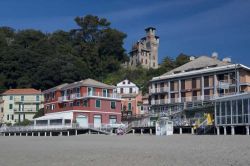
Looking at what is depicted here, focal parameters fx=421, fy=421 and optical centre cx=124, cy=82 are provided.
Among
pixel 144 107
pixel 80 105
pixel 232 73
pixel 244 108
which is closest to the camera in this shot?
pixel 244 108

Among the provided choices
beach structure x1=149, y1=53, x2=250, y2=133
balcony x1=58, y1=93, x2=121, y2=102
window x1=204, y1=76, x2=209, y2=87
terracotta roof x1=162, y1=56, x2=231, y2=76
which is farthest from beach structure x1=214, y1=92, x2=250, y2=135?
balcony x1=58, y1=93, x2=121, y2=102

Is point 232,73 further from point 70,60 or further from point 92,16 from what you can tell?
point 92,16

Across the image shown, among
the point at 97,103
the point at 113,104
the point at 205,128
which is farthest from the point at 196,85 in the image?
the point at 97,103

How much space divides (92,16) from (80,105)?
4380 centimetres

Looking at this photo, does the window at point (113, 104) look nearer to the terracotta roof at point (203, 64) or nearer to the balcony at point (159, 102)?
the balcony at point (159, 102)

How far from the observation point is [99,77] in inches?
3652

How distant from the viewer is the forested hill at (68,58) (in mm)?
86938

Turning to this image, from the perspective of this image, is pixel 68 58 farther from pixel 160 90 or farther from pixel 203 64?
pixel 203 64

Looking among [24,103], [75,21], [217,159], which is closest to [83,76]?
[24,103]

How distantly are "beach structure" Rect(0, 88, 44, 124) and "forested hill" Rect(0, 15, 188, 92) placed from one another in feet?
18.6

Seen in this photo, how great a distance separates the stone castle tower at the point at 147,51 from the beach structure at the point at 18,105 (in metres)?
37.4

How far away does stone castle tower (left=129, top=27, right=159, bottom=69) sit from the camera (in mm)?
116500

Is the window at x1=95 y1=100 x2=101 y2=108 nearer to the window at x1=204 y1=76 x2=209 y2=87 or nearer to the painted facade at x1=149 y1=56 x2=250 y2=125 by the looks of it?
the painted facade at x1=149 y1=56 x2=250 y2=125

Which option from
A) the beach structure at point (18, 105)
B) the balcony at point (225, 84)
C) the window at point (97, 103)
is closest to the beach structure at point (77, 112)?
the window at point (97, 103)
